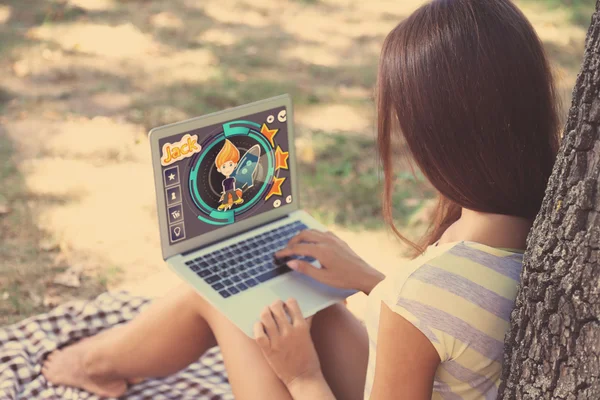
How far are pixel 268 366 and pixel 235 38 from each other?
357cm

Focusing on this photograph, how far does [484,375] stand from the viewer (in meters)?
1.44

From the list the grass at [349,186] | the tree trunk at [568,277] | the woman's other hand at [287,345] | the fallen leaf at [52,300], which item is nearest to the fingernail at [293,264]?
the woman's other hand at [287,345]

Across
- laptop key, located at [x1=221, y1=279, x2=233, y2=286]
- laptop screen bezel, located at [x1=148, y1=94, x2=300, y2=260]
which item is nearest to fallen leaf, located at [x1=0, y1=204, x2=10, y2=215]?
laptop screen bezel, located at [x1=148, y1=94, x2=300, y2=260]

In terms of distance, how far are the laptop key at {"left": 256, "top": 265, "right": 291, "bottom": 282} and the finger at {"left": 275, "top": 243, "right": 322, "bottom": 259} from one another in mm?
33

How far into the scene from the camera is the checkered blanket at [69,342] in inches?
93.5

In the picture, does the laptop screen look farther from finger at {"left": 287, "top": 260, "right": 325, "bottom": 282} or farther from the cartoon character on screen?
finger at {"left": 287, "top": 260, "right": 325, "bottom": 282}

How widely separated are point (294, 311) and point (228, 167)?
42 cm

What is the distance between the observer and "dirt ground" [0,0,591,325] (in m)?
3.15

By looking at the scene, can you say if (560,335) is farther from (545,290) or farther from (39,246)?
(39,246)

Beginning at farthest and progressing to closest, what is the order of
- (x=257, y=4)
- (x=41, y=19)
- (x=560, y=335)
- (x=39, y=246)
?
1. (x=257, y=4)
2. (x=41, y=19)
3. (x=39, y=246)
4. (x=560, y=335)

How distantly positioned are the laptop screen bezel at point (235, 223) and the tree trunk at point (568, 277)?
35.5 inches

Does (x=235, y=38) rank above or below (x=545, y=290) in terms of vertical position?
above

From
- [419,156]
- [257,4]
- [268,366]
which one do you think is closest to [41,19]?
[257,4]

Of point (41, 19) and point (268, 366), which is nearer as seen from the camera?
point (268, 366)
